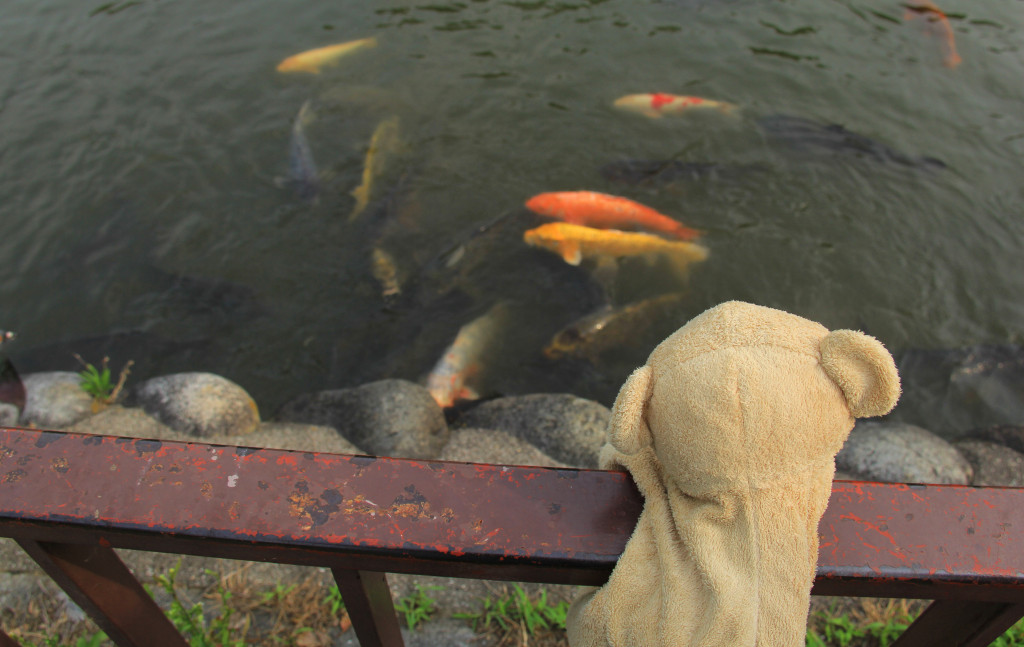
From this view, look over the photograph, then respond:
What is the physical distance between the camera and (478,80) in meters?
8.06

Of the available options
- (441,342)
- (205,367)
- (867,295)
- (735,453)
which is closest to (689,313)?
(867,295)

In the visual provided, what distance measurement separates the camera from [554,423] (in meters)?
4.09

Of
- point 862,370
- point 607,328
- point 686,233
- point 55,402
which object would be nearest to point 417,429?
point 607,328

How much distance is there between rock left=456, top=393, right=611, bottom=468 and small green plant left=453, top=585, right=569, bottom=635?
1.13 metres

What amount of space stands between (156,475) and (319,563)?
30 cm

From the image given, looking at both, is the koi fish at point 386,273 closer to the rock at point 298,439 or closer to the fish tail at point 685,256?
the rock at point 298,439

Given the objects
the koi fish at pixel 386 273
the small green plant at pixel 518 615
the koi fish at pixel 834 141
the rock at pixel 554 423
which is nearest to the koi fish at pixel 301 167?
the koi fish at pixel 386 273

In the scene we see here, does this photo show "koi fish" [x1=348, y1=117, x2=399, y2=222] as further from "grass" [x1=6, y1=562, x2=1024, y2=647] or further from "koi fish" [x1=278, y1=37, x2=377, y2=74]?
"grass" [x1=6, y1=562, x2=1024, y2=647]

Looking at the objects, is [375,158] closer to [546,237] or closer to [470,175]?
[470,175]

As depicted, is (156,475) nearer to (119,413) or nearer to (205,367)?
(119,413)

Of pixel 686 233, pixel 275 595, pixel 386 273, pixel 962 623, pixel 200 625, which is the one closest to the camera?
pixel 962 623

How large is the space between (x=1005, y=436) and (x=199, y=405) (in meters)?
5.36

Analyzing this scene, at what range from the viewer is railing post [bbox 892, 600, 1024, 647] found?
46.7 inches

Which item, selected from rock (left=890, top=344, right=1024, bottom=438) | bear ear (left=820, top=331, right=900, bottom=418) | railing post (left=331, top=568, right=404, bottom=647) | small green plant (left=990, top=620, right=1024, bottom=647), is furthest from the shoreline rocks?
bear ear (left=820, top=331, right=900, bottom=418)
